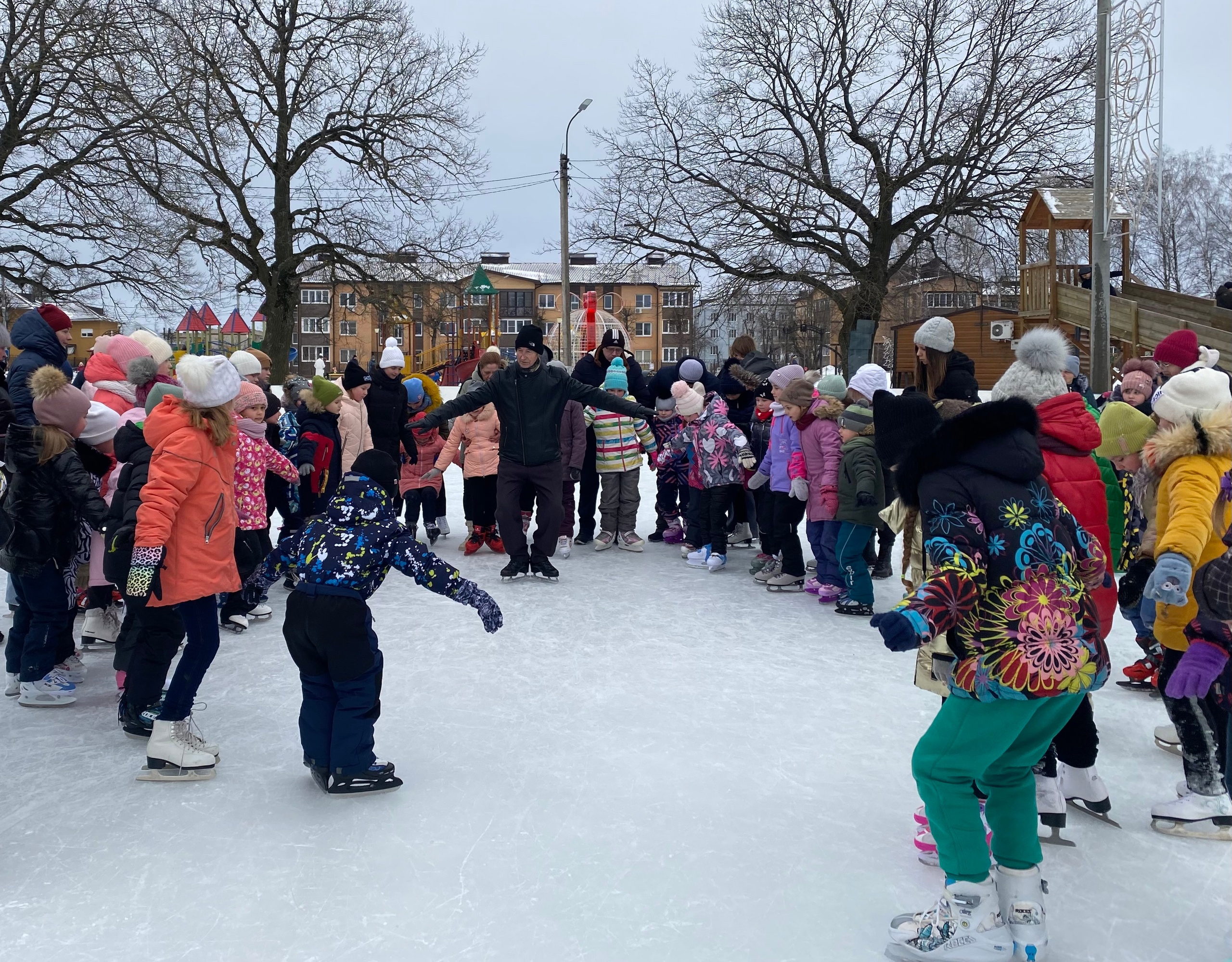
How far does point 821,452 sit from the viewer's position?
664 cm

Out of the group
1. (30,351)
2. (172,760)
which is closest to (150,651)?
(172,760)

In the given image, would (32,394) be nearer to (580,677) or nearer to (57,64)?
(580,677)

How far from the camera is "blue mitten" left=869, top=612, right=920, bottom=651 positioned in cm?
227

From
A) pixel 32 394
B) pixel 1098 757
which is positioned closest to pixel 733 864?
pixel 1098 757

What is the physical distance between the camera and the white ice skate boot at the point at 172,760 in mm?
3791

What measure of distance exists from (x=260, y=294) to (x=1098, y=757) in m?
24.9

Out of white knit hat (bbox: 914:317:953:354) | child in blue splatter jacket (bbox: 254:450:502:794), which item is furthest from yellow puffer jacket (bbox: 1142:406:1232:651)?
A: child in blue splatter jacket (bbox: 254:450:502:794)

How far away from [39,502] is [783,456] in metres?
4.42

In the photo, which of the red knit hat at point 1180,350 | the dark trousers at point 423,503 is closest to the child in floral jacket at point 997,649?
the red knit hat at point 1180,350

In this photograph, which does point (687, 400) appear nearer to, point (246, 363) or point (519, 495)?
point (519, 495)

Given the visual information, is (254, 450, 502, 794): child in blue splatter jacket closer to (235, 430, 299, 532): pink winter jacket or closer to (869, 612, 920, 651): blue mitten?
(869, 612, 920, 651): blue mitten

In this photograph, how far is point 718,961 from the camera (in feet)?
8.50

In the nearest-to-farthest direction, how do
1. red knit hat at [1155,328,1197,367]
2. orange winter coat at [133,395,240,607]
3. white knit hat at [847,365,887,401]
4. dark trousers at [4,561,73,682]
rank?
orange winter coat at [133,395,240,607] < dark trousers at [4,561,73,682] < red knit hat at [1155,328,1197,367] < white knit hat at [847,365,887,401]

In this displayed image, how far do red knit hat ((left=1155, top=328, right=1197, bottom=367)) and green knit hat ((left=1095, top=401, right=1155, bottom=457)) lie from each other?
177 cm
